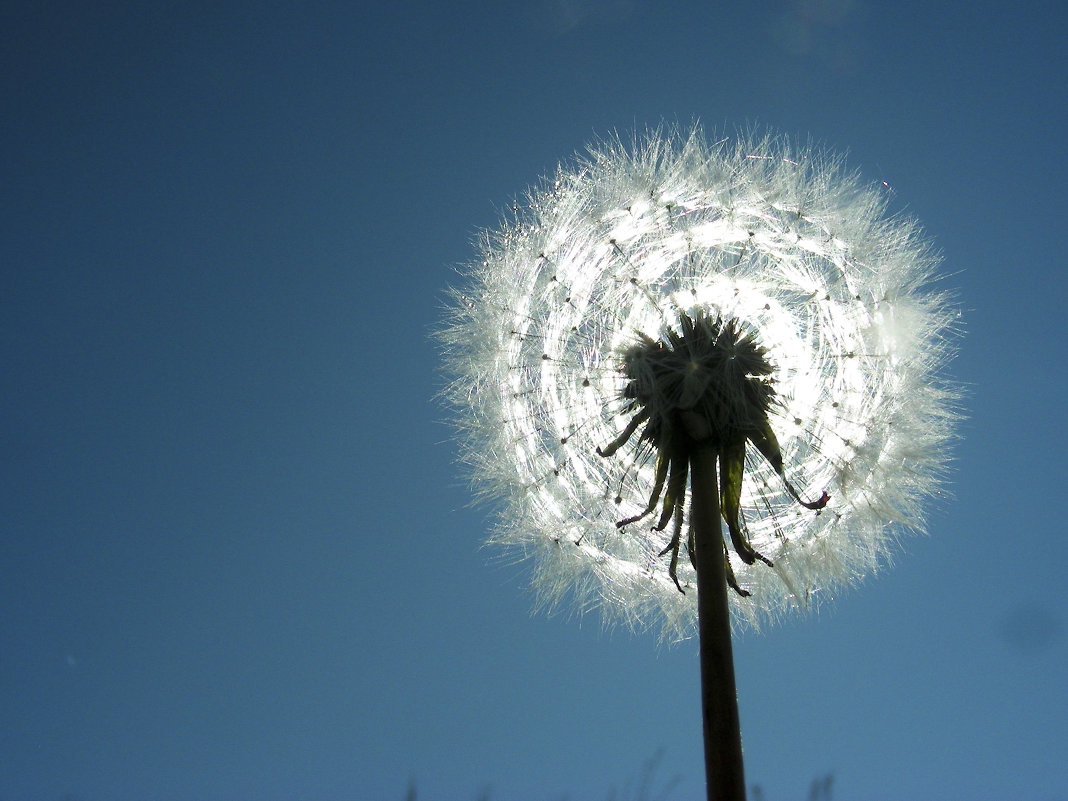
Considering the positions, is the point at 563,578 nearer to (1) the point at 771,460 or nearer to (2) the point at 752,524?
(2) the point at 752,524

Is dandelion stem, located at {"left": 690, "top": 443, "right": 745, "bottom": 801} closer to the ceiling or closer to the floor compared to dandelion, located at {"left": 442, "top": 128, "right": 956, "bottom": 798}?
closer to the floor

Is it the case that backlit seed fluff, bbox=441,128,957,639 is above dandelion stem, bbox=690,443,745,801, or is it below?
above

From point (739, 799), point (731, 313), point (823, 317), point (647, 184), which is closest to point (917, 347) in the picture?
point (823, 317)

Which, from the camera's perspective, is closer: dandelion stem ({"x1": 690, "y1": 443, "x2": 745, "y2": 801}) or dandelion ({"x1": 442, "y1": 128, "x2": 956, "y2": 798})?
dandelion stem ({"x1": 690, "y1": 443, "x2": 745, "y2": 801})

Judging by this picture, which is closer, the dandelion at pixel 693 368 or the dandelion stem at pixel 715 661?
the dandelion stem at pixel 715 661
